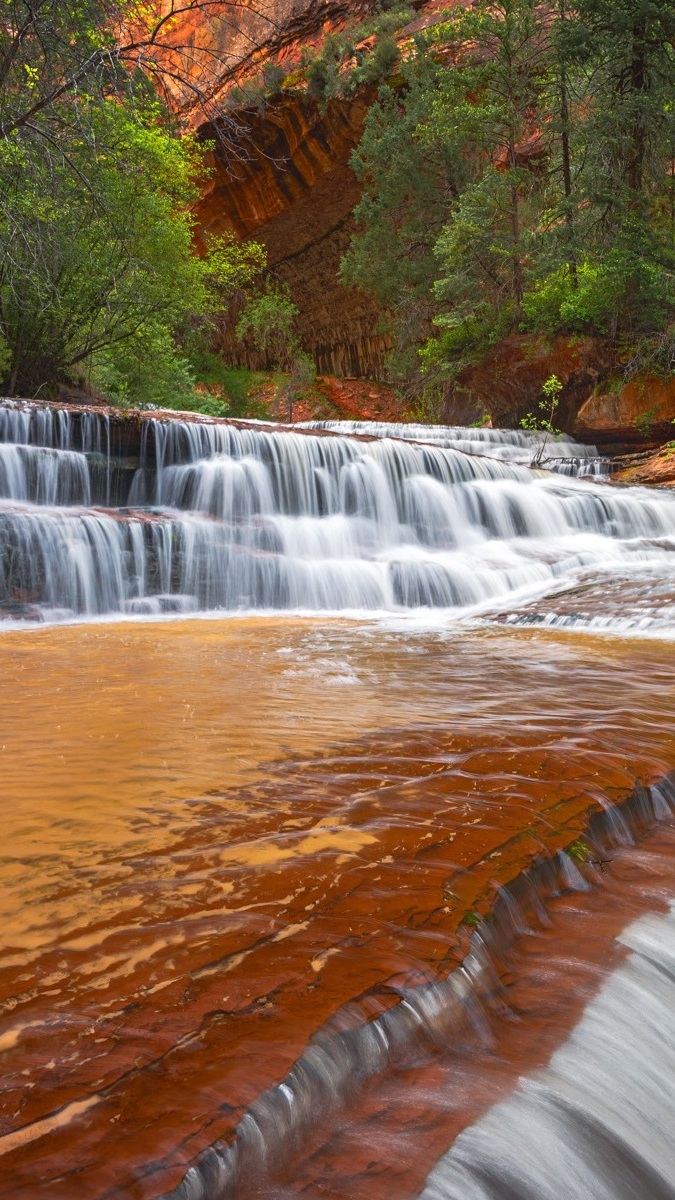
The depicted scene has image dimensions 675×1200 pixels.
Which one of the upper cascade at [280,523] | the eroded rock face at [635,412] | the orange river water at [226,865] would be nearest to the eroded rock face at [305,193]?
the eroded rock face at [635,412]

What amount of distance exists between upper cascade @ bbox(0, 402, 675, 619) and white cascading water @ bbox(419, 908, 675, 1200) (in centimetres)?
689

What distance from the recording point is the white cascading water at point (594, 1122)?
3.29 feet

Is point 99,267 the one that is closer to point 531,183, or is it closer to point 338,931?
point 531,183

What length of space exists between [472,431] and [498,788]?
1548 cm

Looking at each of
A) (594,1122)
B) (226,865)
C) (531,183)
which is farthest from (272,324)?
(594,1122)

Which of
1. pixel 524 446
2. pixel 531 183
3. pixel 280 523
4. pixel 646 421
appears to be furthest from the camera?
pixel 531 183

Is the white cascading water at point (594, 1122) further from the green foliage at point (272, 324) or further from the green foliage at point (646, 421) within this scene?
the green foliage at point (272, 324)

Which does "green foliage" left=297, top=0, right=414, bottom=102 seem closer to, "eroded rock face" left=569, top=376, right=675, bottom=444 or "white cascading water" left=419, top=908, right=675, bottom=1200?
"eroded rock face" left=569, top=376, right=675, bottom=444

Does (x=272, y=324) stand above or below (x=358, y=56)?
below

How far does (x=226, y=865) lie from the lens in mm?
1545

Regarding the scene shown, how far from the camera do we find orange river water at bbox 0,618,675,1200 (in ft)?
3.09

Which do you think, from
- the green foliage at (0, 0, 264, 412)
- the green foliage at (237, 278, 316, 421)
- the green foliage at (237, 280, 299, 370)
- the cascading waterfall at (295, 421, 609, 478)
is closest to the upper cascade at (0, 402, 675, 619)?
the green foliage at (0, 0, 264, 412)

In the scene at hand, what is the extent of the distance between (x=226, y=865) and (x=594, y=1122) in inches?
30.1

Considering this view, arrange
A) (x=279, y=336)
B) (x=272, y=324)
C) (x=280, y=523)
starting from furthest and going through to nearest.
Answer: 1. (x=279, y=336)
2. (x=272, y=324)
3. (x=280, y=523)
